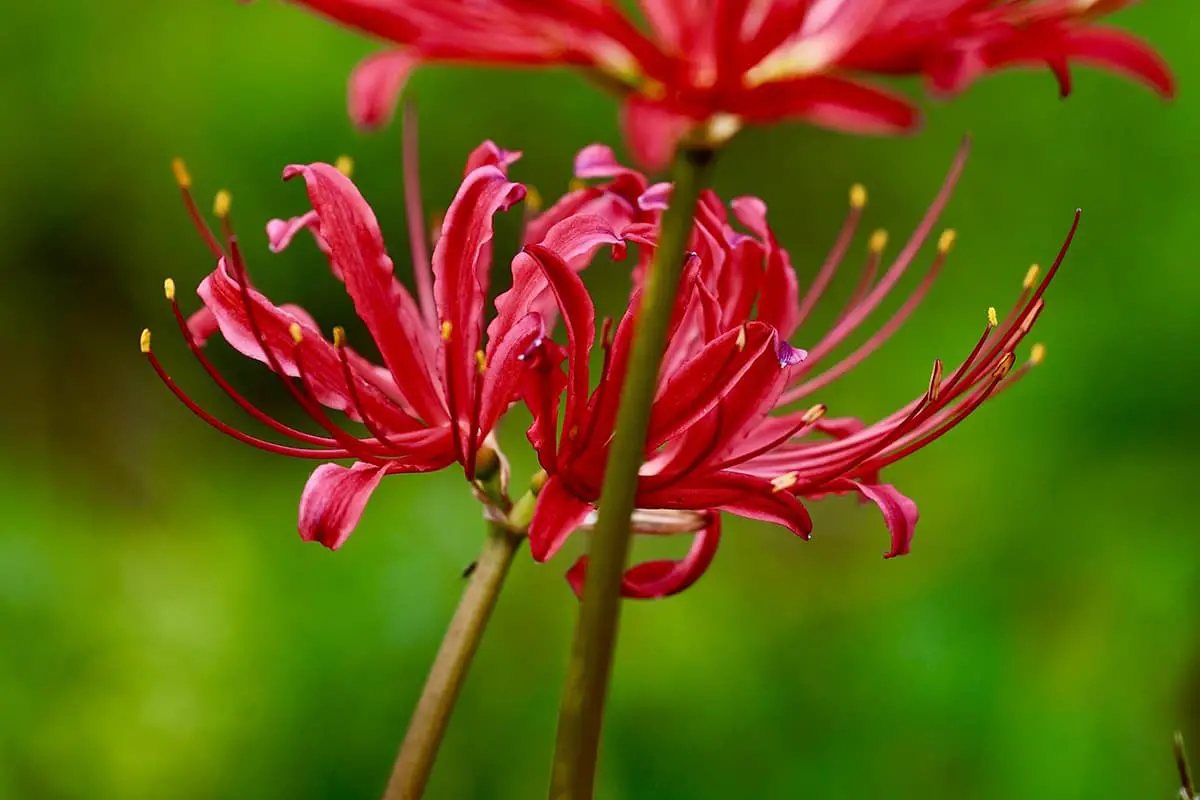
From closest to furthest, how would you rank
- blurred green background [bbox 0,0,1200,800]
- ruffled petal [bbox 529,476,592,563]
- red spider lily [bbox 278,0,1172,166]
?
1. red spider lily [bbox 278,0,1172,166]
2. ruffled petal [bbox 529,476,592,563]
3. blurred green background [bbox 0,0,1200,800]

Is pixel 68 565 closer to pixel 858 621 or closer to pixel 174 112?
pixel 174 112

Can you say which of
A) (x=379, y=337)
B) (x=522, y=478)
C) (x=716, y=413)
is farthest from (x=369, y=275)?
(x=522, y=478)

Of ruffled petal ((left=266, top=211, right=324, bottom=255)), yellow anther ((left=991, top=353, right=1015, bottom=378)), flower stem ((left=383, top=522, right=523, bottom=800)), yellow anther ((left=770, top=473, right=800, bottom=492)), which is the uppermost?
ruffled petal ((left=266, top=211, right=324, bottom=255))

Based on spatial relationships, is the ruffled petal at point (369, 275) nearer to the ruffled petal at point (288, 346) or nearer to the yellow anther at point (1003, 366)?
the ruffled petal at point (288, 346)

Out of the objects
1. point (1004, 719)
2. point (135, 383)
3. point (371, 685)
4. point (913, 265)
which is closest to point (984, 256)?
point (913, 265)

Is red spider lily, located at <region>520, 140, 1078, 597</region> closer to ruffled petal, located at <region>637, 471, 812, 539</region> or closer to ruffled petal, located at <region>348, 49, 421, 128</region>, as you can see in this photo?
ruffled petal, located at <region>637, 471, 812, 539</region>

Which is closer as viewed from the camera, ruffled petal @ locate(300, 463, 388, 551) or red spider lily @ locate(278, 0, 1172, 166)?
red spider lily @ locate(278, 0, 1172, 166)

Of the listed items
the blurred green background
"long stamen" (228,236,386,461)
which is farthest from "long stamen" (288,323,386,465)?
the blurred green background

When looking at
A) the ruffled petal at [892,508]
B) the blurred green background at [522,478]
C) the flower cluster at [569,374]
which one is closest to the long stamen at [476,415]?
the flower cluster at [569,374]
